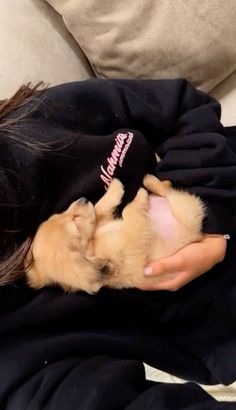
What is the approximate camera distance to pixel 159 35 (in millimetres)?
1033

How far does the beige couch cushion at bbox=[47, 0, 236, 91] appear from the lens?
1010 millimetres

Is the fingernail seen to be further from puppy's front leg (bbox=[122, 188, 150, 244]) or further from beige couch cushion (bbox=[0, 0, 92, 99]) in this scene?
beige couch cushion (bbox=[0, 0, 92, 99])

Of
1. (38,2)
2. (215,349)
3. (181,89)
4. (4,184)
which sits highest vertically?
(38,2)

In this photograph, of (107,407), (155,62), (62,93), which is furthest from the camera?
(155,62)

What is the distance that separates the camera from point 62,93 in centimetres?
95

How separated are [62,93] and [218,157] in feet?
1.01

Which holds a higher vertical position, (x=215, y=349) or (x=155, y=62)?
(x=155, y=62)

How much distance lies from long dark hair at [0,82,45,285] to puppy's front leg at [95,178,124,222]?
0.41 feet

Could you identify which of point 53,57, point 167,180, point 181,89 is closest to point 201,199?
point 167,180

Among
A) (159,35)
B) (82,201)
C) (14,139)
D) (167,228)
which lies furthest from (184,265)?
(159,35)

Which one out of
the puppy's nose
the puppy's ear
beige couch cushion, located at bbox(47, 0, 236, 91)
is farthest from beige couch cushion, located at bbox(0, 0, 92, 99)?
the puppy's ear

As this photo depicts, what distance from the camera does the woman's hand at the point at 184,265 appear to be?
83 centimetres

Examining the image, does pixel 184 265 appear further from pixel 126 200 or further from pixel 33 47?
pixel 33 47

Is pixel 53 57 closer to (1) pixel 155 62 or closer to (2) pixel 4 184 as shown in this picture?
(1) pixel 155 62
